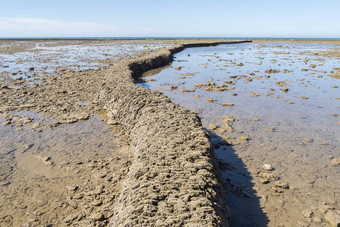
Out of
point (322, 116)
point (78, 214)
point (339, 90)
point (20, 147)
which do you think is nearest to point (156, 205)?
point (78, 214)

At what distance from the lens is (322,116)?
938cm

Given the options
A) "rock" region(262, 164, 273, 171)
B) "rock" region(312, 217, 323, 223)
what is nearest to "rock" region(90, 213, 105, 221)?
"rock" region(312, 217, 323, 223)

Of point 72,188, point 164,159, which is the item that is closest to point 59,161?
point 72,188

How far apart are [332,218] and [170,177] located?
9.52 feet

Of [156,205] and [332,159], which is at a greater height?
[156,205]

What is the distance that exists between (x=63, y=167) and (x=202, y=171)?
11.4 feet

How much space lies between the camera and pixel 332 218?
13.7ft

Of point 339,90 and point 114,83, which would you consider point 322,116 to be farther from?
point 114,83

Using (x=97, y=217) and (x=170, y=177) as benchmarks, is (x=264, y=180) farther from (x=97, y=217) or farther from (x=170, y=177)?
(x=97, y=217)

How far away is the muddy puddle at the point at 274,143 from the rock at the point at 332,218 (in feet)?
0.21

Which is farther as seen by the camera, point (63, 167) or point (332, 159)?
point (332, 159)

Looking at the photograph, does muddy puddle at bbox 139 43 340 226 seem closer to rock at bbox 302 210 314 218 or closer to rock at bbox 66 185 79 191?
rock at bbox 302 210 314 218

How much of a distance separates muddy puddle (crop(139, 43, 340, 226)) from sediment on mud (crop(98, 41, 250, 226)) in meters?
0.95

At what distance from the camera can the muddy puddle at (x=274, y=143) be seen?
4582 mm
